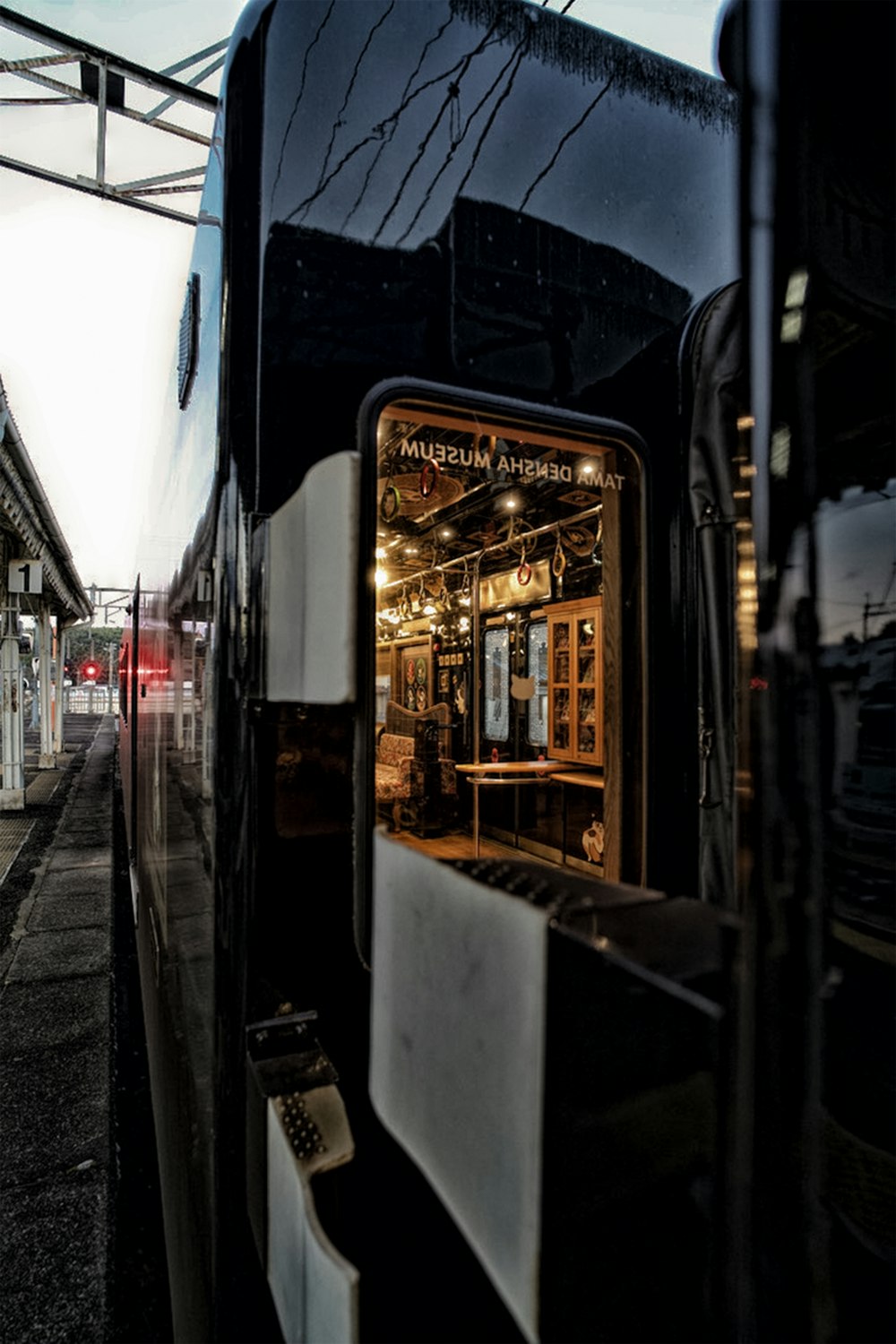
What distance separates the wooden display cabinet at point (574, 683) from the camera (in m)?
7.00

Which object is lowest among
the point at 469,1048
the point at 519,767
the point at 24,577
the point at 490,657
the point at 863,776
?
the point at 519,767

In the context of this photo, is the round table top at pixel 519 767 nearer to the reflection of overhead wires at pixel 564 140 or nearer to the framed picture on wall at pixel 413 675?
the framed picture on wall at pixel 413 675

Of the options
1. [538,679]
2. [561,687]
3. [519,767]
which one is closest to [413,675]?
[538,679]

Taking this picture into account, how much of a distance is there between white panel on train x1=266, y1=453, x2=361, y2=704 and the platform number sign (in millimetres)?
13420

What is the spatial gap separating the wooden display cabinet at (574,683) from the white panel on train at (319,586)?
230 inches

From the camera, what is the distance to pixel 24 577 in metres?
12.6

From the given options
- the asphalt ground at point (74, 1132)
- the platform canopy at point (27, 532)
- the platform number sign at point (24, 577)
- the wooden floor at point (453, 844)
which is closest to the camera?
the asphalt ground at point (74, 1132)

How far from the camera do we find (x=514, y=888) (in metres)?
0.67

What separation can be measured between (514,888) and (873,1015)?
1.26 metres

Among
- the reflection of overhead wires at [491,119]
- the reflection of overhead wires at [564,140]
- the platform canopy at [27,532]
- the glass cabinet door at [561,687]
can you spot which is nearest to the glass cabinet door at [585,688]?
the glass cabinet door at [561,687]

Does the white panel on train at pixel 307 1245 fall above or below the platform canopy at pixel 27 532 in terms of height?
below

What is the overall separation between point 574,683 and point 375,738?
20.3 feet

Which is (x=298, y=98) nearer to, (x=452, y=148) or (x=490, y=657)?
(x=452, y=148)

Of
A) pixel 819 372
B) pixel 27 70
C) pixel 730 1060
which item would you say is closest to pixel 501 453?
pixel 819 372
